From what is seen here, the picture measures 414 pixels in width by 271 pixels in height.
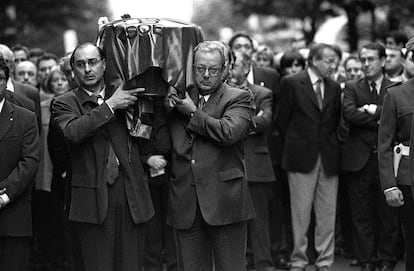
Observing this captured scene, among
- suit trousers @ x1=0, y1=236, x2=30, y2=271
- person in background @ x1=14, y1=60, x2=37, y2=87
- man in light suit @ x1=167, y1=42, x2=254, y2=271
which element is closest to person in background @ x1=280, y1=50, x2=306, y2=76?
person in background @ x1=14, y1=60, x2=37, y2=87

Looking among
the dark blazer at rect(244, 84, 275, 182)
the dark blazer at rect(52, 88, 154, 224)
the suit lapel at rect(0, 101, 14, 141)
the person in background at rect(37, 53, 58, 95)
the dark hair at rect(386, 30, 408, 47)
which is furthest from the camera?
the dark hair at rect(386, 30, 408, 47)

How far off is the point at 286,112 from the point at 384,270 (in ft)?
6.48

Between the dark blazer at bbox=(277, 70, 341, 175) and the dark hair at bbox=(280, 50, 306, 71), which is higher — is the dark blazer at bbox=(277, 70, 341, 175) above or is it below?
below

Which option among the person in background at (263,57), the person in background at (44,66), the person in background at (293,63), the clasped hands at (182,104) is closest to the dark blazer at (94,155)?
the clasped hands at (182,104)

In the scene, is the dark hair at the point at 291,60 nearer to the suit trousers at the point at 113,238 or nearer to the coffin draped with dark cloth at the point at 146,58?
the coffin draped with dark cloth at the point at 146,58

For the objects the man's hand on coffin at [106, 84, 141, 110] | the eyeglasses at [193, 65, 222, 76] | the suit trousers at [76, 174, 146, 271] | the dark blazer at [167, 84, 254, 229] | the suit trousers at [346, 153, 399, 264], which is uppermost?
the eyeglasses at [193, 65, 222, 76]

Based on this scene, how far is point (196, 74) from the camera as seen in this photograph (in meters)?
6.82

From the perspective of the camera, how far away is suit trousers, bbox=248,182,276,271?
9094 millimetres

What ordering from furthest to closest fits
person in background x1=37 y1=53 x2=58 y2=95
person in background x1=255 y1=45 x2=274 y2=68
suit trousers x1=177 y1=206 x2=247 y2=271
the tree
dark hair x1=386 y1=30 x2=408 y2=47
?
the tree
dark hair x1=386 y1=30 x2=408 y2=47
person in background x1=255 y1=45 x2=274 y2=68
person in background x1=37 y1=53 x2=58 y2=95
suit trousers x1=177 y1=206 x2=247 y2=271

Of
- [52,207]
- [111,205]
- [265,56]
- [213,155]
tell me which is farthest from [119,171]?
[265,56]

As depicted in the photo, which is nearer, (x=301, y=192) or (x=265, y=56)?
(x=301, y=192)

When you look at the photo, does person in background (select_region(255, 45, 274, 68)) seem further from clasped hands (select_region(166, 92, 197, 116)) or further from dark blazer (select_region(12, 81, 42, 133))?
clasped hands (select_region(166, 92, 197, 116))

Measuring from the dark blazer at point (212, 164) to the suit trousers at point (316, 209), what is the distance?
8.35 ft

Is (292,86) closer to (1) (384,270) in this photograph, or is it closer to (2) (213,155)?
(1) (384,270)
